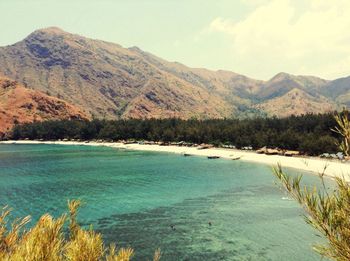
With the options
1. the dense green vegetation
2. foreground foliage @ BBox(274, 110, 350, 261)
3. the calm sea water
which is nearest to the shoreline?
the calm sea water

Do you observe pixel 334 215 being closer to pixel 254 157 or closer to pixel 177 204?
pixel 177 204

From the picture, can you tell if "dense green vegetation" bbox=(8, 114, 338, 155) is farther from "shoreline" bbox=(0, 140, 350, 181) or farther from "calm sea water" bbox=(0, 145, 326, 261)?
"calm sea water" bbox=(0, 145, 326, 261)

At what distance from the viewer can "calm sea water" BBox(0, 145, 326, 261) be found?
1610 inches

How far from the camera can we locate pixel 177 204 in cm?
6228

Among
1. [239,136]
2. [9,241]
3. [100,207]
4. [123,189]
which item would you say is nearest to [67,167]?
[123,189]

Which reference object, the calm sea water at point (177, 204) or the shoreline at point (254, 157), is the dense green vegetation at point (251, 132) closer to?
the shoreline at point (254, 157)

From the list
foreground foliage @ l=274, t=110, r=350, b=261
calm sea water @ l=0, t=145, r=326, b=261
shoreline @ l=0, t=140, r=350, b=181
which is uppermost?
foreground foliage @ l=274, t=110, r=350, b=261

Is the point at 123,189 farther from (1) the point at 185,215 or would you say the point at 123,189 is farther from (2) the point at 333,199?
(2) the point at 333,199

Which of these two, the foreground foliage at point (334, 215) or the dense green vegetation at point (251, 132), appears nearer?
the foreground foliage at point (334, 215)

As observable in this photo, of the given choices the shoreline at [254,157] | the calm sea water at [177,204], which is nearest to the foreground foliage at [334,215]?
the calm sea water at [177,204]

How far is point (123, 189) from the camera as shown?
77875 mm

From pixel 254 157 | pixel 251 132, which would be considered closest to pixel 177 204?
pixel 254 157

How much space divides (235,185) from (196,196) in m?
13.0

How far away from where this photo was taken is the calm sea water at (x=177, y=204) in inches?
1610
